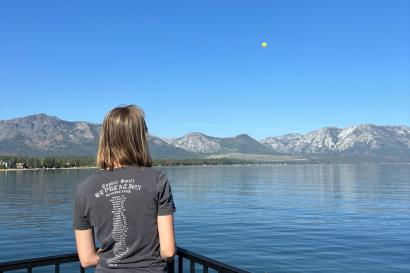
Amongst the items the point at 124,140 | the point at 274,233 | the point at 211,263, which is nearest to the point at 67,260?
the point at 211,263

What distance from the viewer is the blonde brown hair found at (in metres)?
3.64

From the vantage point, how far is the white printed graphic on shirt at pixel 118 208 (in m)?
3.54

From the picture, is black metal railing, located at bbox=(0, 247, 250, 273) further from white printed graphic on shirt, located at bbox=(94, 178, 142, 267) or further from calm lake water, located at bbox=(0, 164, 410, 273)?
calm lake water, located at bbox=(0, 164, 410, 273)

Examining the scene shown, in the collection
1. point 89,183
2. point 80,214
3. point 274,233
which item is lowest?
point 274,233

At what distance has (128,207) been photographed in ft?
11.7

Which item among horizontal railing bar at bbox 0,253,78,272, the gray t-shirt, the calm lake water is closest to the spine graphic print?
the gray t-shirt

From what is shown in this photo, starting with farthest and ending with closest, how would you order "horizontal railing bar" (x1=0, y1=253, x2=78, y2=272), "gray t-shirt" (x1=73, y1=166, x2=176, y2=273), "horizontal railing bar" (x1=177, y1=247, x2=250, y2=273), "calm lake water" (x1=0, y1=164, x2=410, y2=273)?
"calm lake water" (x1=0, y1=164, x2=410, y2=273)
"horizontal railing bar" (x1=0, y1=253, x2=78, y2=272)
"horizontal railing bar" (x1=177, y1=247, x2=250, y2=273)
"gray t-shirt" (x1=73, y1=166, x2=176, y2=273)

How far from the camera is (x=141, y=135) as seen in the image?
12.1 feet

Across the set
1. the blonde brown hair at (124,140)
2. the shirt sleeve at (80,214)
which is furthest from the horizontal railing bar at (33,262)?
the blonde brown hair at (124,140)

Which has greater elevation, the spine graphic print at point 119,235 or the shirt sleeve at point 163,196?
the shirt sleeve at point 163,196

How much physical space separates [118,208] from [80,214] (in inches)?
13.3

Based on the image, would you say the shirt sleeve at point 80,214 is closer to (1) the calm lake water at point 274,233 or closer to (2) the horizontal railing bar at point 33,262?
(2) the horizontal railing bar at point 33,262

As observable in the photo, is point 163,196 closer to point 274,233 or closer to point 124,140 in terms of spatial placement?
point 124,140

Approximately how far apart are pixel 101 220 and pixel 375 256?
3053 centimetres
